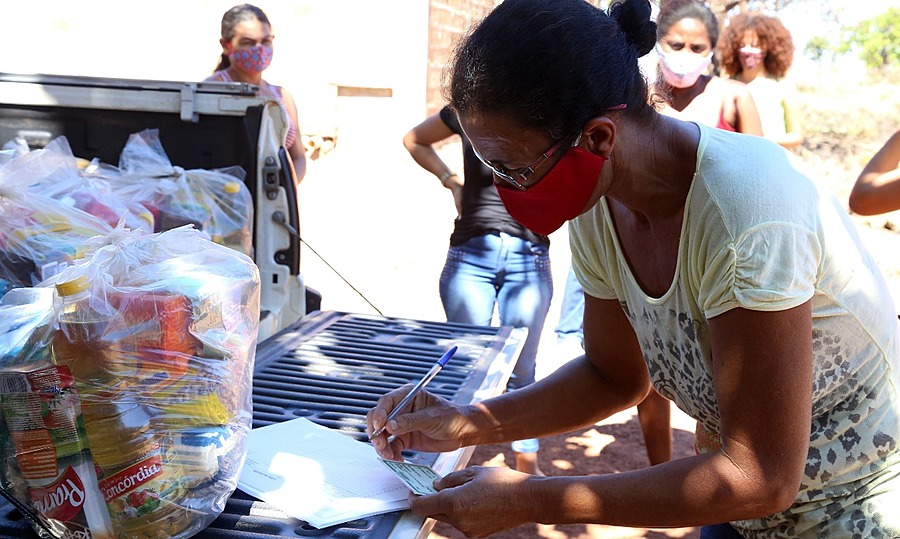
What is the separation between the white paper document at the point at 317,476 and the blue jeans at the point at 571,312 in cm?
322

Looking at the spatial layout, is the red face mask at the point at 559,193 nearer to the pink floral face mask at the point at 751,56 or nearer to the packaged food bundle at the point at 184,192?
the packaged food bundle at the point at 184,192

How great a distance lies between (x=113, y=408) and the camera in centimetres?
144

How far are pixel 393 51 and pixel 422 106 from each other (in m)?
0.65

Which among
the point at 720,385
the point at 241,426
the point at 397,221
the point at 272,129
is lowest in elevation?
the point at 397,221

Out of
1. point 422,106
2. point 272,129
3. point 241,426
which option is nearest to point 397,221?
point 422,106

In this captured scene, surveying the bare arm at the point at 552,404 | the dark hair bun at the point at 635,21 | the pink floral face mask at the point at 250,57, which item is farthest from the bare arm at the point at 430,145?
the dark hair bun at the point at 635,21

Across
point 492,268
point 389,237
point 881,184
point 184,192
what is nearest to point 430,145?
point 492,268

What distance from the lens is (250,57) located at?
486cm

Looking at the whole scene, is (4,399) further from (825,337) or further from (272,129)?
(272,129)

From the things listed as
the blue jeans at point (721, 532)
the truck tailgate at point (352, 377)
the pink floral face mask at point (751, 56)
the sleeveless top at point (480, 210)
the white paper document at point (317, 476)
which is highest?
the pink floral face mask at point (751, 56)

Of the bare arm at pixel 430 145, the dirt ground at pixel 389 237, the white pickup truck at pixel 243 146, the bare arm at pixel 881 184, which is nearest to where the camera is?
the bare arm at pixel 881 184

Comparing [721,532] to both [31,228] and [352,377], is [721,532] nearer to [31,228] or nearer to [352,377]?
[352,377]

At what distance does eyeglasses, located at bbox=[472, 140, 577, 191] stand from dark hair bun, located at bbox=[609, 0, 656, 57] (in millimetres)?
254

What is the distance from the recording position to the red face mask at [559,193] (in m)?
1.53
